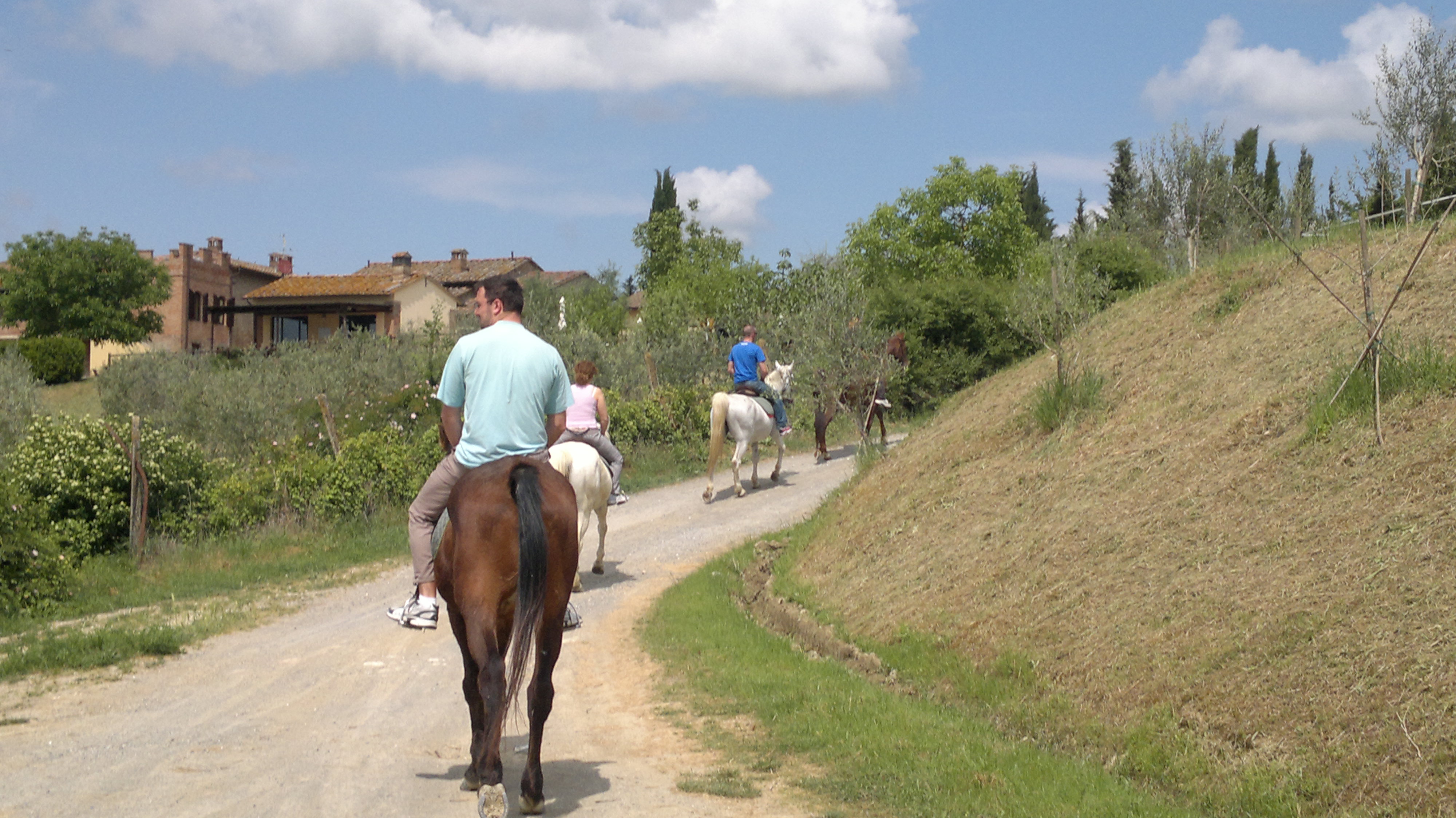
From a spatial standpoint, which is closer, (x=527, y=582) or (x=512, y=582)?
(x=527, y=582)

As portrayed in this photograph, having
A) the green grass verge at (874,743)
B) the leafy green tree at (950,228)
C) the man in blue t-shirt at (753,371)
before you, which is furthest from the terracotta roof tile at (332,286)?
the green grass verge at (874,743)

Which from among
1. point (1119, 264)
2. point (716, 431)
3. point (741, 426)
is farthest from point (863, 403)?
point (1119, 264)

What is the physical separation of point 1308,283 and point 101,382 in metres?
32.3

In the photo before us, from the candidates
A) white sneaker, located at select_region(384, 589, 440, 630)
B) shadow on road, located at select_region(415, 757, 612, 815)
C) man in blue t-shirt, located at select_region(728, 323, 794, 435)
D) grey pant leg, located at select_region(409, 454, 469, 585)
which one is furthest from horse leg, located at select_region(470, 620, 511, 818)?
man in blue t-shirt, located at select_region(728, 323, 794, 435)

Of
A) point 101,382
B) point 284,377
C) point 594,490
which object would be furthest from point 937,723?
point 101,382

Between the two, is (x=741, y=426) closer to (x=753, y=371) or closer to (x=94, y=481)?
(x=753, y=371)

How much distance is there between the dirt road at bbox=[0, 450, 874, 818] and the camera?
586 cm

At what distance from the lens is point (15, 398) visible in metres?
24.1

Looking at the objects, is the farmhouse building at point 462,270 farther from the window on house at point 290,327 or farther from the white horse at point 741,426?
the white horse at point 741,426

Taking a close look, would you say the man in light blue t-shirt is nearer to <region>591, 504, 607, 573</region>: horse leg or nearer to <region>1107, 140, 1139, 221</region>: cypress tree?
<region>591, 504, 607, 573</region>: horse leg

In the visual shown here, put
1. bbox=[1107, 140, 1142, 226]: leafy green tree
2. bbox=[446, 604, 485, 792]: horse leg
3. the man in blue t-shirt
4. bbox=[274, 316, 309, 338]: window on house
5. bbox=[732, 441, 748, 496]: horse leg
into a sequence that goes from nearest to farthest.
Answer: bbox=[446, 604, 485, 792]: horse leg < bbox=[732, 441, 748, 496]: horse leg < the man in blue t-shirt < bbox=[1107, 140, 1142, 226]: leafy green tree < bbox=[274, 316, 309, 338]: window on house

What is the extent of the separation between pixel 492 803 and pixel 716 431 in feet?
44.0

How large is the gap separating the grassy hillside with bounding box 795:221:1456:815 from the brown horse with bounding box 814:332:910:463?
18.4 ft

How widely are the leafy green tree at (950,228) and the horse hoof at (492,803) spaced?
154 feet
